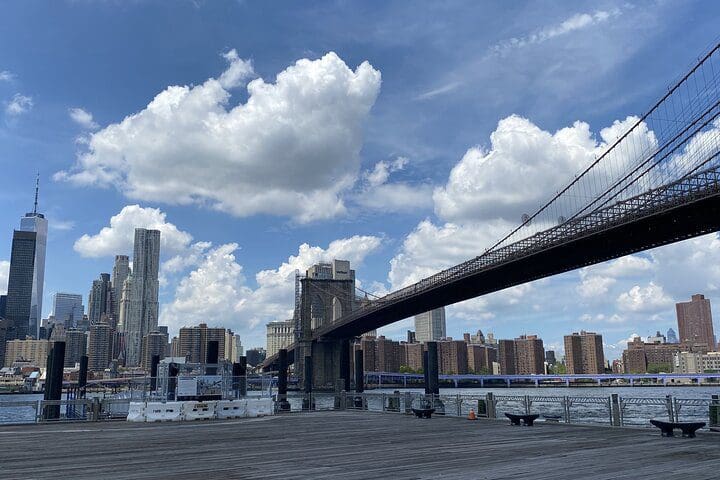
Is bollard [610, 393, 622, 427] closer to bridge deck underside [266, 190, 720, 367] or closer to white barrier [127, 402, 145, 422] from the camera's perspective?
white barrier [127, 402, 145, 422]

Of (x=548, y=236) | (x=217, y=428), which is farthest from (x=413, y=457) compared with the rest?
(x=548, y=236)

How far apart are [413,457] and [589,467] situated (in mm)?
3669

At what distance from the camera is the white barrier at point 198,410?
88.4 feet

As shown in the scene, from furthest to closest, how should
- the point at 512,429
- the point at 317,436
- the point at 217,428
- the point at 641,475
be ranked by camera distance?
the point at 217,428 < the point at 512,429 < the point at 317,436 < the point at 641,475

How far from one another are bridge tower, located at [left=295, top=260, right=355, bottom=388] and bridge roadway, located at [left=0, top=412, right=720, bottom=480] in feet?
229

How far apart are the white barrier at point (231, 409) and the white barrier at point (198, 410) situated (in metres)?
0.37

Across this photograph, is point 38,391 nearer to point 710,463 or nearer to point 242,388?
point 242,388

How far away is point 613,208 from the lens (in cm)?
5669

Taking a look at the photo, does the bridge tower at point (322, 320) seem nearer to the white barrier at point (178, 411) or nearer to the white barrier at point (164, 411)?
A: the white barrier at point (178, 411)

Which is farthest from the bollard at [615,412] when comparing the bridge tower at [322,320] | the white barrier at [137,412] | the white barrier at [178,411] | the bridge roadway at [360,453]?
the bridge tower at [322,320]

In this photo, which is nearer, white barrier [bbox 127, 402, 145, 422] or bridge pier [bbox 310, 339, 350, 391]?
white barrier [bbox 127, 402, 145, 422]

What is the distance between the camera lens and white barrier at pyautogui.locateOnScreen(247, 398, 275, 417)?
96.5 ft

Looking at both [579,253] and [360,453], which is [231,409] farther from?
[579,253]

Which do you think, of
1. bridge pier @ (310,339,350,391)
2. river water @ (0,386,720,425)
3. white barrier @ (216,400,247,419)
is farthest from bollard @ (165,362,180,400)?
bridge pier @ (310,339,350,391)
